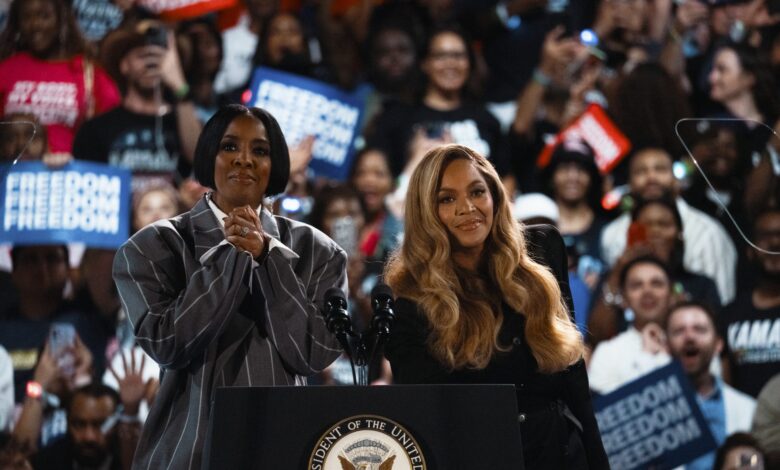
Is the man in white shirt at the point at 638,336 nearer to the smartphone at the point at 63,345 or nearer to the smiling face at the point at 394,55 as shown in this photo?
the smiling face at the point at 394,55

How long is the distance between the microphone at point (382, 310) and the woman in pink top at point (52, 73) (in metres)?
3.69

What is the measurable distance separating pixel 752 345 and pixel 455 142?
1660 millimetres

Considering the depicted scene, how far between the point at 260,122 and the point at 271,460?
845 mm

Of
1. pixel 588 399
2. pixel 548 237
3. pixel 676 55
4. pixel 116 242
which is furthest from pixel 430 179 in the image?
pixel 676 55

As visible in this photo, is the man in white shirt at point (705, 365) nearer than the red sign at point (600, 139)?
Yes

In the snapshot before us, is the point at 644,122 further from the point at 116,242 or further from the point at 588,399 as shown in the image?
the point at 588,399

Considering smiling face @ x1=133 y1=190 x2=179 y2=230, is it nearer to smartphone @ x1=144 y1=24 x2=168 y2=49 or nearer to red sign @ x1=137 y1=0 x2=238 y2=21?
smartphone @ x1=144 y1=24 x2=168 y2=49

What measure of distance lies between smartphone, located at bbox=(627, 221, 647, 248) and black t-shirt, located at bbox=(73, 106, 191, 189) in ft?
6.94

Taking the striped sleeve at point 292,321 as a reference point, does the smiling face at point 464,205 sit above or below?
above

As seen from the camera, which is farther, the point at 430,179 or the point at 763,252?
the point at 763,252

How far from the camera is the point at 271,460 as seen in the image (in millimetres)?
1852

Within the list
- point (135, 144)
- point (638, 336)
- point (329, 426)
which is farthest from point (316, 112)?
point (329, 426)

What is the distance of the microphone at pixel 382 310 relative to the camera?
2.01 m

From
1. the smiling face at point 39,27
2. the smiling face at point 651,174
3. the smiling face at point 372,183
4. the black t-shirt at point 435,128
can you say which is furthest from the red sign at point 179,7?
the smiling face at point 651,174
